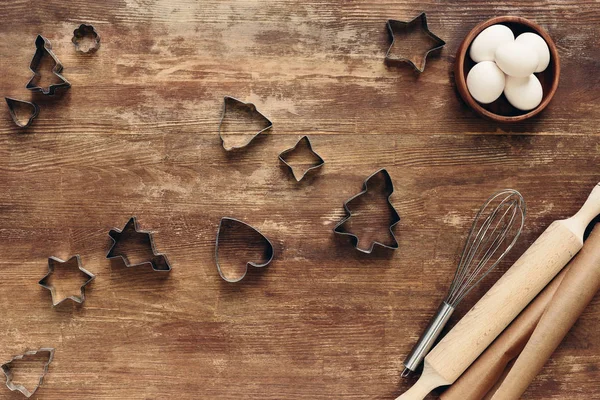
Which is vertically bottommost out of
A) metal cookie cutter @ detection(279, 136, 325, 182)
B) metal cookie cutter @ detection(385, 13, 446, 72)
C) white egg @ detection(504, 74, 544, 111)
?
metal cookie cutter @ detection(279, 136, 325, 182)

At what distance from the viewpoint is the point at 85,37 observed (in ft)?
3.21

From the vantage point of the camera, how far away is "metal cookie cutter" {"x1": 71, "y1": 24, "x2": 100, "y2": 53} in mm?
971

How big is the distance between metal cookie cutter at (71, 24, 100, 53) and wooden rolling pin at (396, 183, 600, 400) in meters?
0.84

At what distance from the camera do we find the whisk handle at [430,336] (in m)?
0.96

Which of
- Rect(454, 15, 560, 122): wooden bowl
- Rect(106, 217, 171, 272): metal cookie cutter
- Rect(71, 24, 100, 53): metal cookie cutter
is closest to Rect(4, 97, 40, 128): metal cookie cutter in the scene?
Rect(71, 24, 100, 53): metal cookie cutter

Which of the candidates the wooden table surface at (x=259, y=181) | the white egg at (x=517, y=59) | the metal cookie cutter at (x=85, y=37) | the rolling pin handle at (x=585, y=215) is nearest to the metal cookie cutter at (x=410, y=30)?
the wooden table surface at (x=259, y=181)

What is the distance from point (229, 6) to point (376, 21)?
278 millimetres

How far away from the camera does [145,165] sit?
981mm

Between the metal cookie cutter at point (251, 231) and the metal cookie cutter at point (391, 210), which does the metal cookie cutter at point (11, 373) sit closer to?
the metal cookie cutter at point (251, 231)

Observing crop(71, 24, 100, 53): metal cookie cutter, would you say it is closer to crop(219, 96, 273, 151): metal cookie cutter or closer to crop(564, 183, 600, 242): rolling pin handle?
crop(219, 96, 273, 151): metal cookie cutter

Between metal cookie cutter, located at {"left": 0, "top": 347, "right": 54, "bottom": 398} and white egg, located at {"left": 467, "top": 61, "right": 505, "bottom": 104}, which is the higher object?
white egg, located at {"left": 467, "top": 61, "right": 505, "bottom": 104}

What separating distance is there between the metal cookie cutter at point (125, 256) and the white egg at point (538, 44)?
752mm

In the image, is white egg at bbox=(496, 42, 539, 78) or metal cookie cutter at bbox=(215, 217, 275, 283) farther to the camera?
metal cookie cutter at bbox=(215, 217, 275, 283)

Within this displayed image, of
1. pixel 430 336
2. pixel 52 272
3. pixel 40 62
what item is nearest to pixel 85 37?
pixel 40 62
